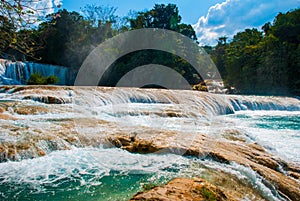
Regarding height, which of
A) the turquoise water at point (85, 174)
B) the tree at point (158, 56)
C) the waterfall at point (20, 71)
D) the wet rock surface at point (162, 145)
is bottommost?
the turquoise water at point (85, 174)

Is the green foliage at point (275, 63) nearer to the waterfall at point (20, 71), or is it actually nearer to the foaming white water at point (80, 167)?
the waterfall at point (20, 71)

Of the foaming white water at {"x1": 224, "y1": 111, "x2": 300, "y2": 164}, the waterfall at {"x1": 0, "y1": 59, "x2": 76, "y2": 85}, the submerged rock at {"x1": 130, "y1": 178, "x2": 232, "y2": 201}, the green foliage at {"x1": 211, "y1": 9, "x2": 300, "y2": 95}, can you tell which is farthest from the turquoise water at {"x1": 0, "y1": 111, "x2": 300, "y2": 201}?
the green foliage at {"x1": 211, "y1": 9, "x2": 300, "y2": 95}

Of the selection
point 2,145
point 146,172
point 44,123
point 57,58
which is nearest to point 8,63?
point 57,58

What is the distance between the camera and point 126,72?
78.4ft

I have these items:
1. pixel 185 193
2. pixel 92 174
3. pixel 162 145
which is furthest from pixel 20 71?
pixel 185 193

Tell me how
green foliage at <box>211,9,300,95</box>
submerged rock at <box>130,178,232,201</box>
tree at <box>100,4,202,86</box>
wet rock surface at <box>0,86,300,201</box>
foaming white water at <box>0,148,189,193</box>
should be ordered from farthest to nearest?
tree at <box>100,4,202,86</box> < green foliage at <box>211,9,300,95</box> < foaming white water at <box>0,148,189,193</box> < wet rock surface at <box>0,86,300,201</box> < submerged rock at <box>130,178,232,201</box>

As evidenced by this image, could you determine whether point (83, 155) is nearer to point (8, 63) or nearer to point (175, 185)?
point (175, 185)

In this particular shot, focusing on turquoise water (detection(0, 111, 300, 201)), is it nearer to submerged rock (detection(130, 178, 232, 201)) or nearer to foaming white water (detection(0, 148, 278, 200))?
Result: foaming white water (detection(0, 148, 278, 200))

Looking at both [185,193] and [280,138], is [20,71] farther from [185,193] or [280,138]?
[185,193]

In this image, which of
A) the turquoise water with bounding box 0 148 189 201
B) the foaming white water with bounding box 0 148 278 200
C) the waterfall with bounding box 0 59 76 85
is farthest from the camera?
the waterfall with bounding box 0 59 76 85

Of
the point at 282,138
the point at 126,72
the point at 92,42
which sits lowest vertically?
the point at 282,138

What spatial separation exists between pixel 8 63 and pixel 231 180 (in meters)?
17.4

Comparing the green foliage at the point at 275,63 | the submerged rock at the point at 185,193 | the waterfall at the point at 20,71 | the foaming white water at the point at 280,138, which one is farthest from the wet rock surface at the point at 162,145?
the green foliage at the point at 275,63

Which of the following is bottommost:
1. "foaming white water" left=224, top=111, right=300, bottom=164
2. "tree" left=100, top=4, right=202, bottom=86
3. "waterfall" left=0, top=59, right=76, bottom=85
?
"foaming white water" left=224, top=111, right=300, bottom=164
